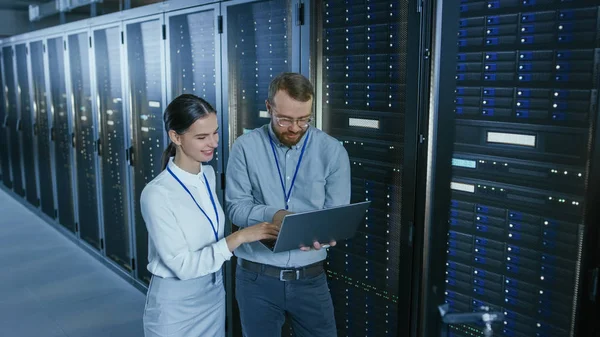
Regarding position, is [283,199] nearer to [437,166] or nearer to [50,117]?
[437,166]

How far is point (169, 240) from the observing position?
4.91ft

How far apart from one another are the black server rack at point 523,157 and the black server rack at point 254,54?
93 cm

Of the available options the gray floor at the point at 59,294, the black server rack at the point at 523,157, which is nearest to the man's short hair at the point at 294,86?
the black server rack at the point at 523,157

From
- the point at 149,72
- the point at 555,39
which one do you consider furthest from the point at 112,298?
the point at 555,39

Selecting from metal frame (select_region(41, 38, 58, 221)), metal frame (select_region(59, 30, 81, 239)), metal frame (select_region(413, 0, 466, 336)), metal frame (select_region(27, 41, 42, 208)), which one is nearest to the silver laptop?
metal frame (select_region(413, 0, 466, 336))

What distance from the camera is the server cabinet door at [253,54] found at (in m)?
2.33

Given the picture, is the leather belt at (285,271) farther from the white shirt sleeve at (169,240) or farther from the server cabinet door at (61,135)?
the server cabinet door at (61,135)

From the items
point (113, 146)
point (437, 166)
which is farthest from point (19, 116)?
point (437, 166)

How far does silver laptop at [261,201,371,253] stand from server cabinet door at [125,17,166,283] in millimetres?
1976

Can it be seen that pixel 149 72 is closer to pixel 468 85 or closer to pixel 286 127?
pixel 286 127

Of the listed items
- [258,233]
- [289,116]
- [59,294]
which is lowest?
[59,294]

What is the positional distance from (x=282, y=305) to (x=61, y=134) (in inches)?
162

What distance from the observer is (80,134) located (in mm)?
4719

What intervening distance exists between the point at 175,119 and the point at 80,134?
353 cm
